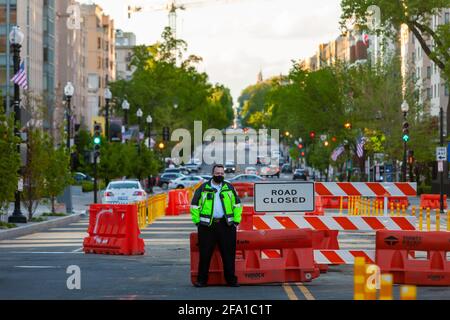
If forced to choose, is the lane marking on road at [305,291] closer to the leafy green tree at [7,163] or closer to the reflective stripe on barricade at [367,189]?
the reflective stripe on barricade at [367,189]

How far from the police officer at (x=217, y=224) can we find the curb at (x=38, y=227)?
18176 millimetres

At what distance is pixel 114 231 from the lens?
99.4 feet

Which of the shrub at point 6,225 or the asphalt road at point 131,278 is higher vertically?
the asphalt road at point 131,278

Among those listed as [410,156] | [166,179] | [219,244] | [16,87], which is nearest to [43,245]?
[16,87]

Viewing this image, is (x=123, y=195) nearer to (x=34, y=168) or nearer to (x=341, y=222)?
(x=34, y=168)

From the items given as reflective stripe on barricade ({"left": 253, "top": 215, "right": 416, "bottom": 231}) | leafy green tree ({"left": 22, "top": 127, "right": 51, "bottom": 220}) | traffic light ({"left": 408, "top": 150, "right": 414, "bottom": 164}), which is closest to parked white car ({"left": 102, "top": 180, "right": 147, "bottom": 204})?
leafy green tree ({"left": 22, "top": 127, "right": 51, "bottom": 220})

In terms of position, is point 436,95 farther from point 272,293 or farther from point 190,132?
point 272,293

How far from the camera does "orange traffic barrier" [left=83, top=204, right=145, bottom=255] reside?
98.0 ft

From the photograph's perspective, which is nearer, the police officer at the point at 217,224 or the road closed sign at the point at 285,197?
the police officer at the point at 217,224

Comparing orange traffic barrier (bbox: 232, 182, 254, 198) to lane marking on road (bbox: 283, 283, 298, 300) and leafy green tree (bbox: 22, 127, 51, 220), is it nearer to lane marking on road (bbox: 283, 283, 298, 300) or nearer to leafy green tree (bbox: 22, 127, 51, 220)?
leafy green tree (bbox: 22, 127, 51, 220)

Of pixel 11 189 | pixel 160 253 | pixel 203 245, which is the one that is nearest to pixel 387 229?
pixel 203 245

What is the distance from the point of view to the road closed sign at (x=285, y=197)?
73.2ft

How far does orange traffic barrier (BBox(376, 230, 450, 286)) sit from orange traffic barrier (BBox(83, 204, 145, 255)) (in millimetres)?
9563

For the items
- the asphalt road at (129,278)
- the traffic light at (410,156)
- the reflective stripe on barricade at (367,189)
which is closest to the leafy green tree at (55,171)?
the asphalt road at (129,278)
